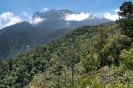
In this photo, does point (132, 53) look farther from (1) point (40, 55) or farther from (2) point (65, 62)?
(1) point (40, 55)

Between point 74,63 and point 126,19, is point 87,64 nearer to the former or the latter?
point 126,19

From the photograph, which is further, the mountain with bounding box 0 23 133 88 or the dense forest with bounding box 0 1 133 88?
the mountain with bounding box 0 23 133 88

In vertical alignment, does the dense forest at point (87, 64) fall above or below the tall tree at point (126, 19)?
below

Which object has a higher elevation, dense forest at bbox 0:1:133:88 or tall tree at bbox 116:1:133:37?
tall tree at bbox 116:1:133:37

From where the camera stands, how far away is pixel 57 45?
153 meters

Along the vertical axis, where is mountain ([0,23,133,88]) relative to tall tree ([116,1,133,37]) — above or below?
below

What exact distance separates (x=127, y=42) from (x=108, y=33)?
37.5 feet

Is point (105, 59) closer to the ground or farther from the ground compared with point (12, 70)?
farther from the ground

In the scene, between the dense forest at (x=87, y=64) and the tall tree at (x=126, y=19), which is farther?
the tall tree at (x=126, y=19)

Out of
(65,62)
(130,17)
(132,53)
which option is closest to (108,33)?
(130,17)

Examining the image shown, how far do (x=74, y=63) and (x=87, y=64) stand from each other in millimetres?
45079

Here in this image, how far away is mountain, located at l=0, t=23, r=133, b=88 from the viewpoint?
3942 cm

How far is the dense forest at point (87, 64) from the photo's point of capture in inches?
911

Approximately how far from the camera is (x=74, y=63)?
94.9 m
